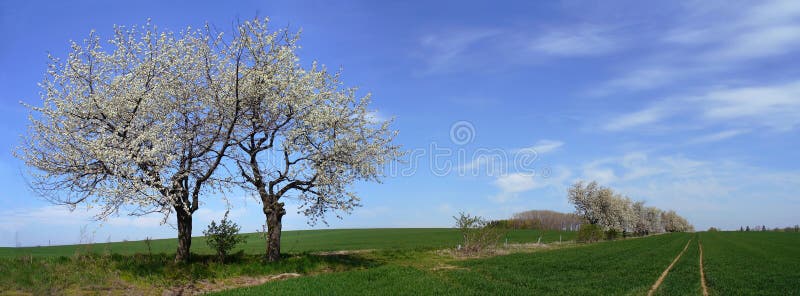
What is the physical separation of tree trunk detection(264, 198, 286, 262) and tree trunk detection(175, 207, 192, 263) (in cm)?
439

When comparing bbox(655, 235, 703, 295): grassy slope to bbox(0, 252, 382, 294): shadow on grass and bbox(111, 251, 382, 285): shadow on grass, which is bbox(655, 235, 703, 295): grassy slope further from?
bbox(0, 252, 382, 294): shadow on grass

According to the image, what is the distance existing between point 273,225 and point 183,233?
16.3ft

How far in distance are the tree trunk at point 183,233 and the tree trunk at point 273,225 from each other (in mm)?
4388

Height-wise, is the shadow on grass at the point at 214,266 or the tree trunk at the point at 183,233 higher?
the tree trunk at the point at 183,233

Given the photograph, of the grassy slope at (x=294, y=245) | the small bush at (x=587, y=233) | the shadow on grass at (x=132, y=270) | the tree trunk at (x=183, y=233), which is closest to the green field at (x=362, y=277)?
the shadow on grass at (x=132, y=270)

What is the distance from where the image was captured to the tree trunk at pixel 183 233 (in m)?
26.7

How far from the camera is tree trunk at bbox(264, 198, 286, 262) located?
29359 millimetres

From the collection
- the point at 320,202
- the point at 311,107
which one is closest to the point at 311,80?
the point at 311,107

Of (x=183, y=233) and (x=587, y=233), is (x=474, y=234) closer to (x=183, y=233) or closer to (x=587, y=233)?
(x=183, y=233)

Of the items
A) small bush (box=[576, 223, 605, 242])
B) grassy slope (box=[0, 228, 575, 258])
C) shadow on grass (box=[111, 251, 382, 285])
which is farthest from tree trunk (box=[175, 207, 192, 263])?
small bush (box=[576, 223, 605, 242])

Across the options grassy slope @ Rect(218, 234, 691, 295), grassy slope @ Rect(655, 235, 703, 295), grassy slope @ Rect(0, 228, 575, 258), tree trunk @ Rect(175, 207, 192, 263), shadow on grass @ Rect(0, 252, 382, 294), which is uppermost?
tree trunk @ Rect(175, 207, 192, 263)

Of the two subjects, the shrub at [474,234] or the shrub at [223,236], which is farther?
the shrub at [474,234]

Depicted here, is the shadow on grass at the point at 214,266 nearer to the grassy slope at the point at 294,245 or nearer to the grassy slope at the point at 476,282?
the grassy slope at the point at 294,245

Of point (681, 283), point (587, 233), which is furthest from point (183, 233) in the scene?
point (587, 233)
